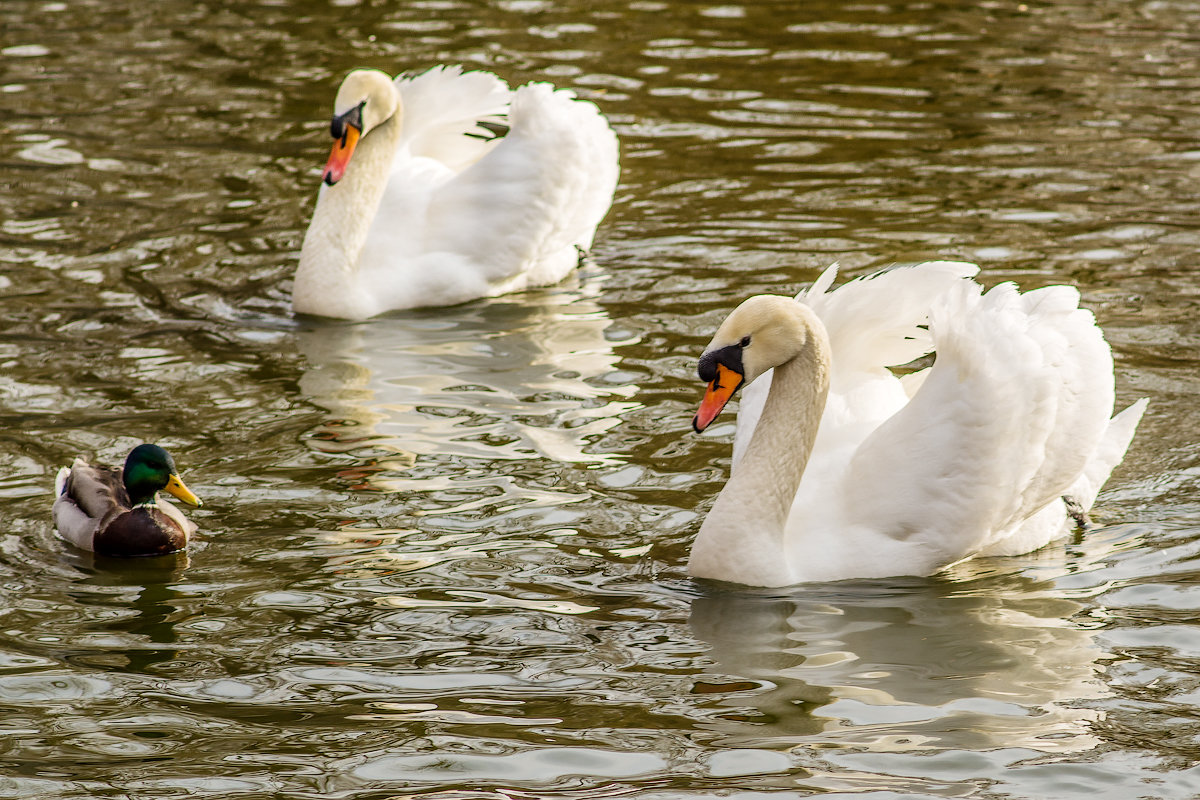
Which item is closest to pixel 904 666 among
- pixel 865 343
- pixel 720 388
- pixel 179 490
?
pixel 720 388

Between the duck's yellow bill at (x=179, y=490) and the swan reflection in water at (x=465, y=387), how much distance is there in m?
0.79

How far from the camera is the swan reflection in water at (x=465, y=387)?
804 centimetres

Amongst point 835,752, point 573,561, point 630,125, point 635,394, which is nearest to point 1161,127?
point 630,125

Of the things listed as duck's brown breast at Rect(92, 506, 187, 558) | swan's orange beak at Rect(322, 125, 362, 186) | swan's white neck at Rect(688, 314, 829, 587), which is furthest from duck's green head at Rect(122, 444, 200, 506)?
swan's orange beak at Rect(322, 125, 362, 186)

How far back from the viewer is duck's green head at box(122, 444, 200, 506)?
7.17m

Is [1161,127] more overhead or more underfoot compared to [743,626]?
more overhead

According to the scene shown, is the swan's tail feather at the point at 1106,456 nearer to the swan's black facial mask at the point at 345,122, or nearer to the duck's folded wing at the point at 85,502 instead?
the duck's folded wing at the point at 85,502

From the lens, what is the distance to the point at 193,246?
11164 mm

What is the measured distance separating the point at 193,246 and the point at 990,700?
279 inches

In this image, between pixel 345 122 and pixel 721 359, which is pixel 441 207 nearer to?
pixel 345 122

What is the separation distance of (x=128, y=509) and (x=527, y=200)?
415 cm

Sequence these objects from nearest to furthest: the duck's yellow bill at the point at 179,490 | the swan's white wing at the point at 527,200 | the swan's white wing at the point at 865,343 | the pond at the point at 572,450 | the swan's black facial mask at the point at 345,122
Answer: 1. the pond at the point at 572,450
2. the swan's white wing at the point at 865,343
3. the duck's yellow bill at the point at 179,490
4. the swan's black facial mask at the point at 345,122
5. the swan's white wing at the point at 527,200

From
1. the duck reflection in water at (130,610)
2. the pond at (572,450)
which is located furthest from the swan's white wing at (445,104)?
the duck reflection in water at (130,610)

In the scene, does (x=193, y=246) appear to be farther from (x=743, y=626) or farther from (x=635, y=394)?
(x=743, y=626)
